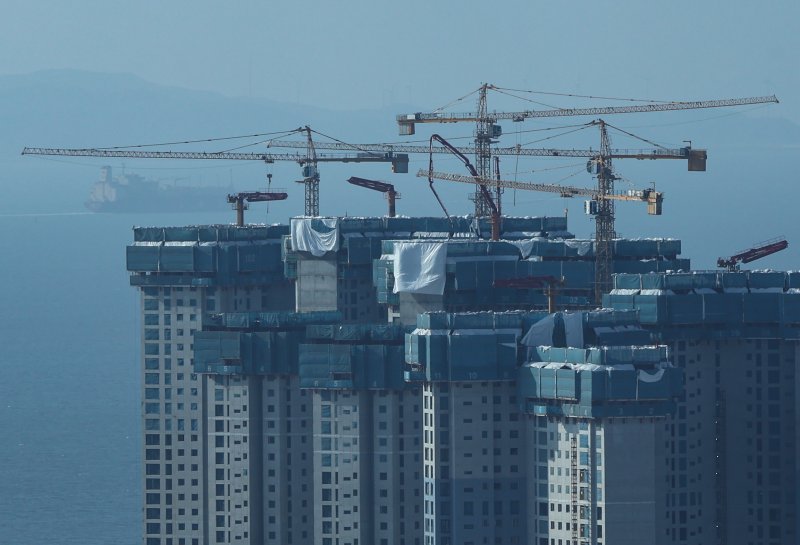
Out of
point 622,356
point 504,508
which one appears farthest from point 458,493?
point 622,356

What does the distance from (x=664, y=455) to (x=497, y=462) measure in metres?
11.8

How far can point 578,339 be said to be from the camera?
18838cm

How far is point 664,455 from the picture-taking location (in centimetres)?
19138

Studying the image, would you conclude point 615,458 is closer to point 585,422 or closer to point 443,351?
point 585,422

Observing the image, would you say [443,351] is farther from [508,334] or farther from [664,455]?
[664,455]

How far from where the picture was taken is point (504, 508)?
187125 millimetres

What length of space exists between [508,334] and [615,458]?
1312 cm

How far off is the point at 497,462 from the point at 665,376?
42.9 feet

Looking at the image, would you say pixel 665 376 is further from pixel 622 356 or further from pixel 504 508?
pixel 504 508

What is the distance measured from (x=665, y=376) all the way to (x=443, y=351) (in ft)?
50.3

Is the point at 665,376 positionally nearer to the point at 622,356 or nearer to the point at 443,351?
the point at 622,356

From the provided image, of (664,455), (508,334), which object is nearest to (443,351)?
(508,334)

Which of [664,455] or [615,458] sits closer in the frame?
[615,458]

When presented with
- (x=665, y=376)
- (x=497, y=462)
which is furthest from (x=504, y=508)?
(x=665, y=376)
